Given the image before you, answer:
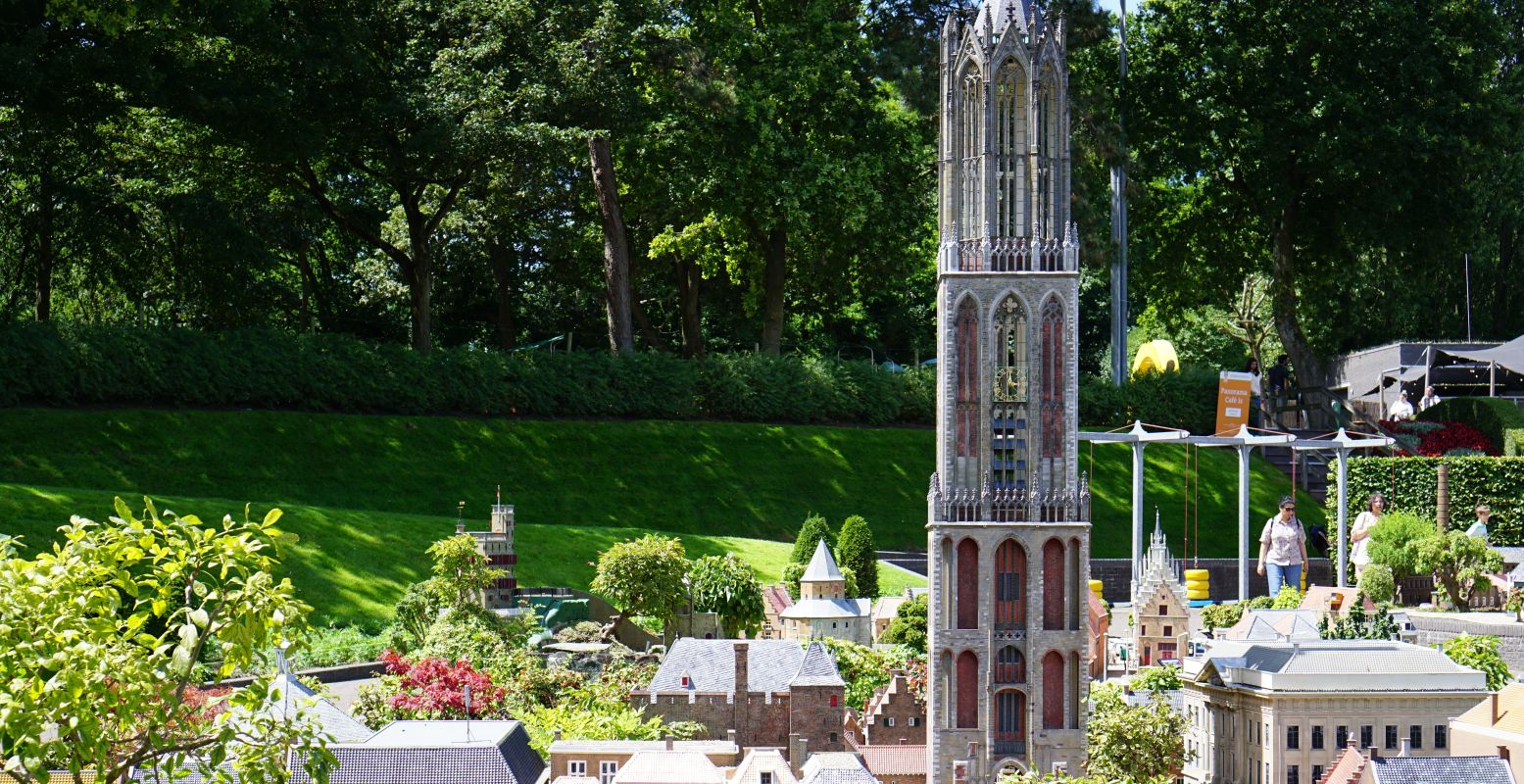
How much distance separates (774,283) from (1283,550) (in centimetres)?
2575

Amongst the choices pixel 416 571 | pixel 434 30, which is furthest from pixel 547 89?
pixel 416 571

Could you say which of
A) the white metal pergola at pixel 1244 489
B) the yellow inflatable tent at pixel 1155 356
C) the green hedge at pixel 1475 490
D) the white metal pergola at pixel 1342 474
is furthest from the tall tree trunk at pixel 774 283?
the green hedge at pixel 1475 490

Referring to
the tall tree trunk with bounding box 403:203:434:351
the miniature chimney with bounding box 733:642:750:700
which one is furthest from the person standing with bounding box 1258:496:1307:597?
the tall tree trunk with bounding box 403:203:434:351

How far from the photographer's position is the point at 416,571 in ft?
184

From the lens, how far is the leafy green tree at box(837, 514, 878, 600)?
60.7 m

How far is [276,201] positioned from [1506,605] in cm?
4726

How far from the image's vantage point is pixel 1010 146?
47.7 m

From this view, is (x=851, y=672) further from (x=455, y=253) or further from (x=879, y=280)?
(x=455, y=253)

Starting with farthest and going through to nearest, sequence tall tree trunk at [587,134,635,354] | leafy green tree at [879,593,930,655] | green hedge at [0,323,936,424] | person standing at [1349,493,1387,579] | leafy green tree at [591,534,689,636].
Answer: tall tree trunk at [587,134,635,354]
green hedge at [0,323,936,424]
person standing at [1349,493,1387,579]
leafy green tree at [879,593,930,655]
leafy green tree at [591,534,689,636]

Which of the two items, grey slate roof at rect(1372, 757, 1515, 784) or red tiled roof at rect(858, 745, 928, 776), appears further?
red tiled roof at rect(858, 745, 928, 776)

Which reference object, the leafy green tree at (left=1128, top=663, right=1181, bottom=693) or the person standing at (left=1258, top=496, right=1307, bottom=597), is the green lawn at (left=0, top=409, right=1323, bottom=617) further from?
the leafy green tree at (left=1128, top=663, right=1181, bottom=693)

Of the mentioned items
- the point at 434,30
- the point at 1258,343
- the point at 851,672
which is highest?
the point at 434,30

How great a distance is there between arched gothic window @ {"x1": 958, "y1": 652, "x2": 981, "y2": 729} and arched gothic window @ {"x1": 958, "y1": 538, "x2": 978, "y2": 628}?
2.76ft

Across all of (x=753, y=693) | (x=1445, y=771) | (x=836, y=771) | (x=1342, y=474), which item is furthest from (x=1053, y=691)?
(x=1342, y=474)
